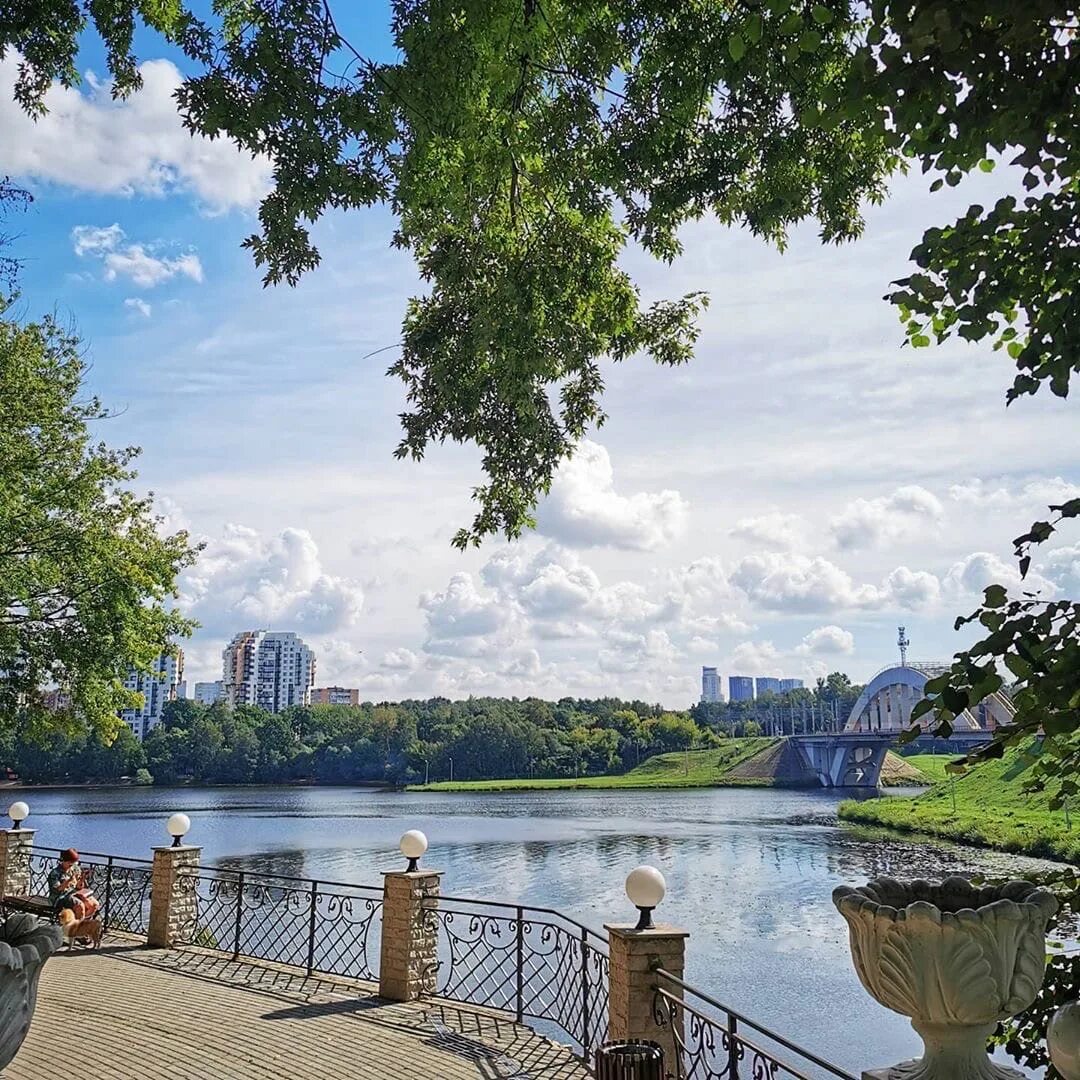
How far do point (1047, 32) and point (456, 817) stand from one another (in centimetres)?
5742

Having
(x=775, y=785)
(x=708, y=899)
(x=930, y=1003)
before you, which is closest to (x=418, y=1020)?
(x=930, y=1003)

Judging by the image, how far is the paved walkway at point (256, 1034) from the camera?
7.14 meters

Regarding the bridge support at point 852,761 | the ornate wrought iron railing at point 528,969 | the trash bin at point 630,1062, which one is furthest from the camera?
the bridge support at point 852,761

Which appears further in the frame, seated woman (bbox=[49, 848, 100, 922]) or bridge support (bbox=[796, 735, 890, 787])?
bridge support (bbox=[796, 735, 890, 787])

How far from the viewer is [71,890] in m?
11.5

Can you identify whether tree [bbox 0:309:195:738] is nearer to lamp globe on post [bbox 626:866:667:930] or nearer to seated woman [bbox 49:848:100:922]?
seated woman [bbox 49:848:100:922]

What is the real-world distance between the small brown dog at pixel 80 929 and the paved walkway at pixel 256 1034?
2.92 ft

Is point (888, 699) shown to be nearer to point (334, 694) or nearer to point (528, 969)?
point (528, 969)

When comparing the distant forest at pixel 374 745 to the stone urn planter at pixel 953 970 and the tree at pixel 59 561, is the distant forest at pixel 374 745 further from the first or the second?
the stone urn planter at pixel 953 970

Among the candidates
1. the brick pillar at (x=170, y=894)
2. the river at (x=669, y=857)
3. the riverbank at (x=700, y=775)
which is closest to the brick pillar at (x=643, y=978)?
the brick pillar at (x=170, y=894)

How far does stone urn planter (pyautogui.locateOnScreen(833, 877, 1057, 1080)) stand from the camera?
10.4 ft

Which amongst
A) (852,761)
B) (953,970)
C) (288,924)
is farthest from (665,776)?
(953,970)

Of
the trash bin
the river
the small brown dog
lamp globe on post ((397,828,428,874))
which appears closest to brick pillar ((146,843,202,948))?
the small brown dog

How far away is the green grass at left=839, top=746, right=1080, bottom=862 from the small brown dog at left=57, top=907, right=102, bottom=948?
79.6 feet
